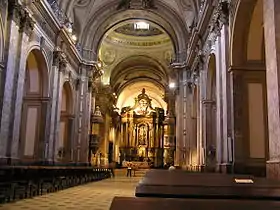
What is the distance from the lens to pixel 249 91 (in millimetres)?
7945

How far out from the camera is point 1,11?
28.0 ft

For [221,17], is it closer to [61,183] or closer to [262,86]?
[262,86]

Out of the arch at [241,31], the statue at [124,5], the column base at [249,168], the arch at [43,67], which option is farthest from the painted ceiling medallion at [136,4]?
the column base at [249,168]

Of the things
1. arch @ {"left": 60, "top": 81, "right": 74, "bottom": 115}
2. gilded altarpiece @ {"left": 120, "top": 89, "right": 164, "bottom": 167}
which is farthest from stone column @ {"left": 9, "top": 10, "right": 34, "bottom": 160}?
gilded altarpiece @ {"left": 120, "top": 89, "right": 164, "bottom": 167}

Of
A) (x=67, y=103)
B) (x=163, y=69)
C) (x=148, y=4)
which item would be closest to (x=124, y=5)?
(x=148, y=4)

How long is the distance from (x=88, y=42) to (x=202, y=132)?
28.0ft

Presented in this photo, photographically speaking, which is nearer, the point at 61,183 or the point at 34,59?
the point at 61,183

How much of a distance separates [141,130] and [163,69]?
10.5m

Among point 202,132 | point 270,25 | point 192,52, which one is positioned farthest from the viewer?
point 192,52

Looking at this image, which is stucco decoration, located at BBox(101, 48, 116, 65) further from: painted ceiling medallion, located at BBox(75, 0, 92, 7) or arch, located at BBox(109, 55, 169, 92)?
painted ceiling medallion, located at BBox(75, 0, 92, 7)

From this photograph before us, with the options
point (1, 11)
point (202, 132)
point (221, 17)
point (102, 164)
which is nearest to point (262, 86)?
point (221, 17)

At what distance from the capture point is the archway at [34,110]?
480 inches

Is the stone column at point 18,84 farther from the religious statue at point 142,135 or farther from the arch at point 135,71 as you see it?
the religious statue at point 142,135

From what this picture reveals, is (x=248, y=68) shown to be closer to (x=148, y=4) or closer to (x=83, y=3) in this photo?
(x=148, y=4)
